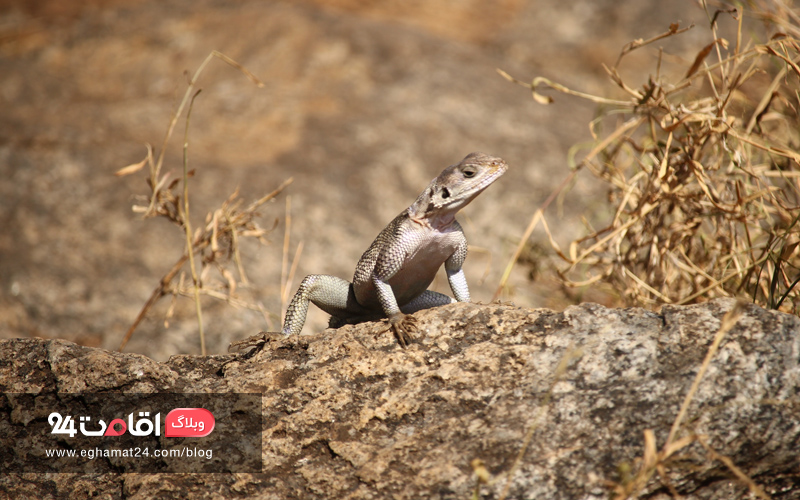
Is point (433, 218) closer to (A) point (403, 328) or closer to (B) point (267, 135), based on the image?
(A) point (403, 328)

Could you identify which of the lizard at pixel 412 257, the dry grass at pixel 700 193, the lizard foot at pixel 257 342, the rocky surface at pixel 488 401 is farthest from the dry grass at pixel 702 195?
the lizard foot at pixel 257 342

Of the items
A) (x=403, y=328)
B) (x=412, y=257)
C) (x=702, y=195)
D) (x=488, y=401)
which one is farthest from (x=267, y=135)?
(x=488, y=401)

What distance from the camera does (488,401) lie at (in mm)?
2217

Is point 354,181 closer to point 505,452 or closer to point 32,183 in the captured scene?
point 32,183

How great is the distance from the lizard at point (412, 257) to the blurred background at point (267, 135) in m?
0.99

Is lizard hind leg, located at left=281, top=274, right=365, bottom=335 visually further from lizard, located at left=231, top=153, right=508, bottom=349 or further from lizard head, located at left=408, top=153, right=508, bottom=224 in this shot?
lizard head, located at left=408, top=153, right=508, bottom=224

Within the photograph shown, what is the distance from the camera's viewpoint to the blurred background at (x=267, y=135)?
19.1ft

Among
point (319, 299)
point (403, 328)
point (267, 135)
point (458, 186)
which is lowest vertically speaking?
point (319, 299)

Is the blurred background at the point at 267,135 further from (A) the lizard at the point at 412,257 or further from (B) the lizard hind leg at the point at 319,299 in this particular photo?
(B) the lizard hind leg at the point at 319,299

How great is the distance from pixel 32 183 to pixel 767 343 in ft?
21.8

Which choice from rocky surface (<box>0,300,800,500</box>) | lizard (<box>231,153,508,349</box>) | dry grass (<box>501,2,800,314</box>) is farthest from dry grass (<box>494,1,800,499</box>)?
rocky surface (<box>0,300,800,500</box>)

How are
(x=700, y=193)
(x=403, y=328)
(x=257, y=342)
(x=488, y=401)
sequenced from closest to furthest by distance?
(x=488, y=401) → (x=403, y=328) → (x=257, y=342) → (x=700, y=193)

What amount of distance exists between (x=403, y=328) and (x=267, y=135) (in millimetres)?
5521

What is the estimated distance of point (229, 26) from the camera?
910cm
